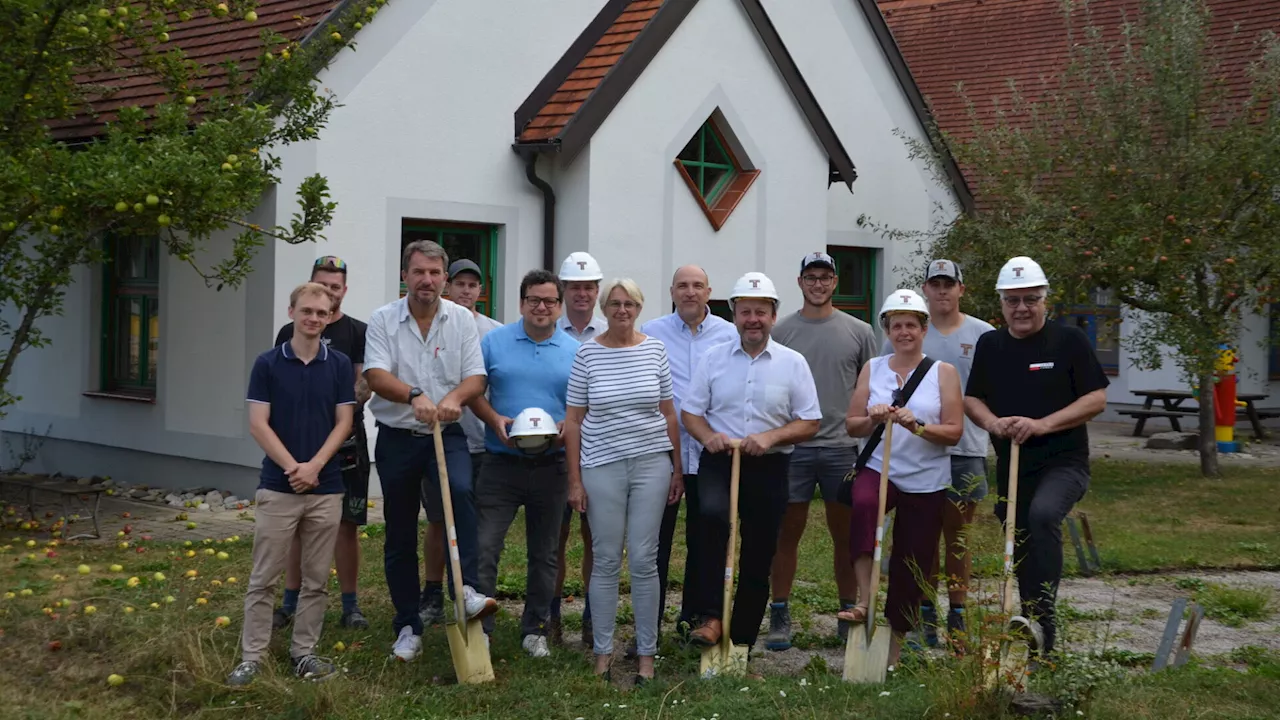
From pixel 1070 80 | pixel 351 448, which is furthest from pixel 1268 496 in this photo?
pixel 351 448

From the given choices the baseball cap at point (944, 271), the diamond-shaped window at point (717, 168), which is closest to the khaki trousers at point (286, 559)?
the baseball cap at point (944, 271)

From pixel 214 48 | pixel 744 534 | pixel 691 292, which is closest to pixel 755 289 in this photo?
pixel 691 292

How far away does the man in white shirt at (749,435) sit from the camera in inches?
263

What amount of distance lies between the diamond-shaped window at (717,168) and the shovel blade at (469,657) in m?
8.27

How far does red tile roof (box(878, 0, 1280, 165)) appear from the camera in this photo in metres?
21.8

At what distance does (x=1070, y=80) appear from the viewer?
601 inches

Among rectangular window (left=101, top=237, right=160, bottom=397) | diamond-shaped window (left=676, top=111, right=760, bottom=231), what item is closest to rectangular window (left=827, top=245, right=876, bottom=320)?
diamond-shaped window (left=676, top=111, right=760, bottom=231)

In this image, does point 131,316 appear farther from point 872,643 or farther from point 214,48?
point 872,643

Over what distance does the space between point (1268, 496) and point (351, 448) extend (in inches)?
404

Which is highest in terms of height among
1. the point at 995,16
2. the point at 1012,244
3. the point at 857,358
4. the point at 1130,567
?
the point at 995,16

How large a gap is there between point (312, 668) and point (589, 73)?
8120 millimetres

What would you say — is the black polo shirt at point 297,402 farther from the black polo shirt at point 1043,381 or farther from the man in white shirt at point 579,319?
the black polo shirt at point 1043,381

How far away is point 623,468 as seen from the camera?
649cm

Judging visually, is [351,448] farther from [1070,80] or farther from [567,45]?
[1070,80]
